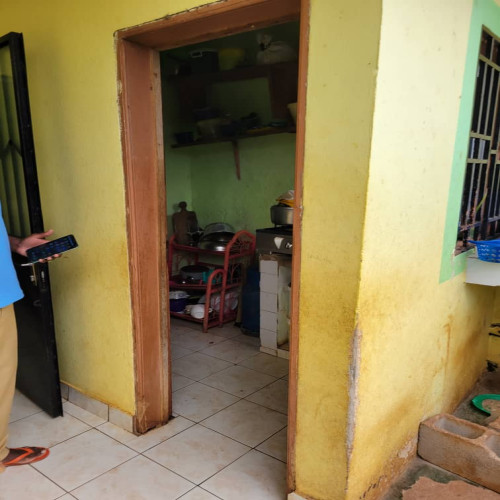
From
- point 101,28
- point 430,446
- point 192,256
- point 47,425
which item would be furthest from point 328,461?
point 192,256

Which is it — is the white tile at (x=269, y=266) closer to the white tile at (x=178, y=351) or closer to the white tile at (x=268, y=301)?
the white tile at (x=268, y=301)

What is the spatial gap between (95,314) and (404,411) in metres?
1.53

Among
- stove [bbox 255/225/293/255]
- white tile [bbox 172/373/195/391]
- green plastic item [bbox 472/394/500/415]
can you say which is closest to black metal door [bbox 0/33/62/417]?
white tile [bbox 172/373/195/391]

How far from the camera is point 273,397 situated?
2445 mm

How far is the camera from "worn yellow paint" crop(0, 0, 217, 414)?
1.86 meters

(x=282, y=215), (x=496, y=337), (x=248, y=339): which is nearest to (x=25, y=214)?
(x=282, y=215)

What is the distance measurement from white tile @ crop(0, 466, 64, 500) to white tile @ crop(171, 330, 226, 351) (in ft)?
4.77

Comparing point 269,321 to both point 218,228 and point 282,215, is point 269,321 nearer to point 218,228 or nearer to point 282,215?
point 282,215

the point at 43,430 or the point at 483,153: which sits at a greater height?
the point at 483,153

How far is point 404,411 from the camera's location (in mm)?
1736

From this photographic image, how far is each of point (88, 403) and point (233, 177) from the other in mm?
2423

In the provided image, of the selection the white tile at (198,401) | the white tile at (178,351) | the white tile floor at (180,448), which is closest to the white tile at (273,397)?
the white tile floor at (180,448)

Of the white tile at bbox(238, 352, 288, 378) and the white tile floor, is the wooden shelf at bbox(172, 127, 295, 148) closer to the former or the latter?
the white tile at bbox(238, 352, 288, 378)

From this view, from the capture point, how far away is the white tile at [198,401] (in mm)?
2271
